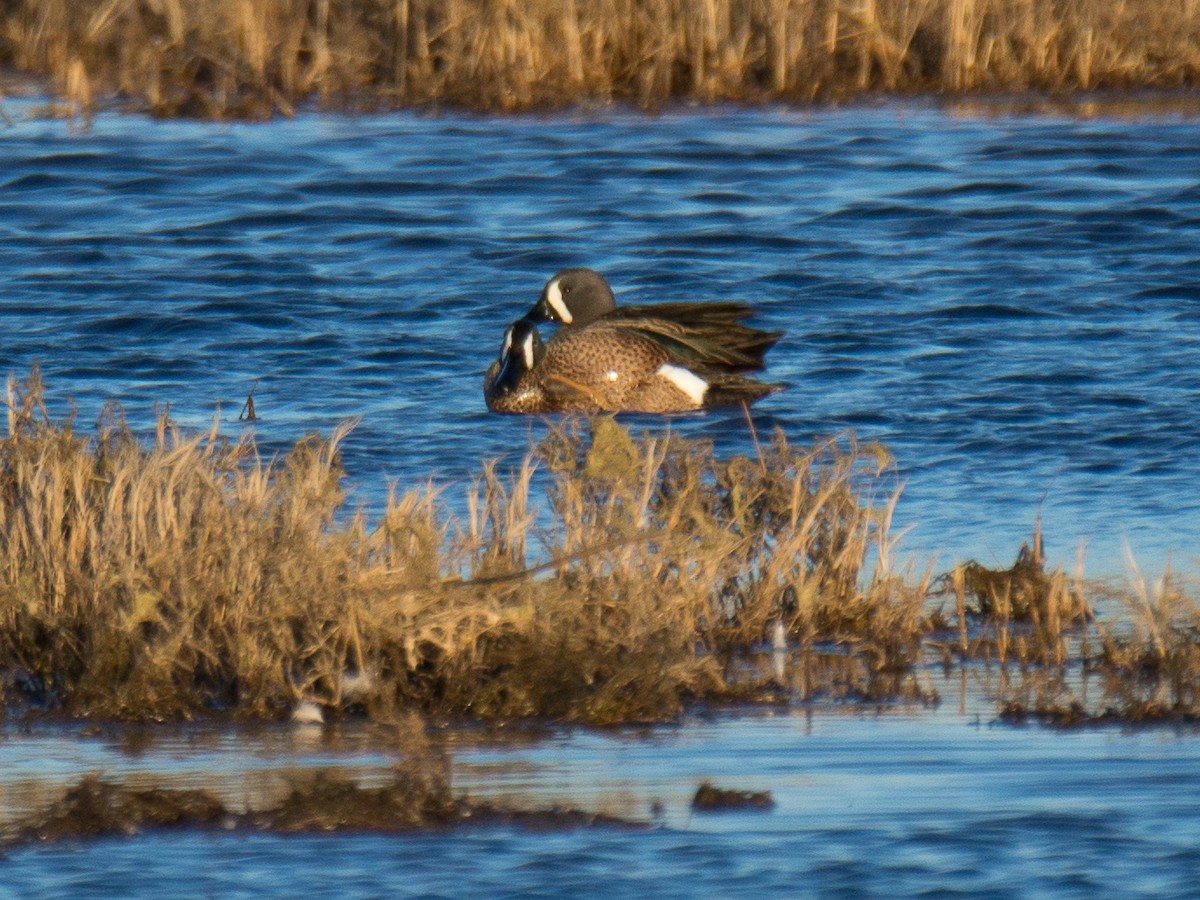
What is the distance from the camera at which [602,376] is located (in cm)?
1130

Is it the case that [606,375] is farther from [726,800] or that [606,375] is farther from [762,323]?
[726,800]

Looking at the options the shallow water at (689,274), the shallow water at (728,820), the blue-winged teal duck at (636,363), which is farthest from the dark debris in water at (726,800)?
the blue-winged teal duck at (636,363)

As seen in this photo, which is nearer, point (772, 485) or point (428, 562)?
point (428, 562)

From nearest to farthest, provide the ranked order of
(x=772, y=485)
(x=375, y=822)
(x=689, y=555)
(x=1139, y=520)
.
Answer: (x=375, y=822), (x=689, y=555), (x=772, y=485), (x=1139, y=520)

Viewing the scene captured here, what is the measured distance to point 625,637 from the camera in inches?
227

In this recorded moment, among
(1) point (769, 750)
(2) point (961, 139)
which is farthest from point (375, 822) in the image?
(2) point (961, 139)

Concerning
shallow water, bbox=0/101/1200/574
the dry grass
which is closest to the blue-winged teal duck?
shallow water, bbox=0/101/1200/574

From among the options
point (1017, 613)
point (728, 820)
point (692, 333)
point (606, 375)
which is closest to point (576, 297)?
point (606, 375)

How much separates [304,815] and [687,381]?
6.41 meters

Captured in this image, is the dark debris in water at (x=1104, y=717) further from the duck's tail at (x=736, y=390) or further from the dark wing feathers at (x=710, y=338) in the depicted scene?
the dark wing feathers at (x=710, y=338)

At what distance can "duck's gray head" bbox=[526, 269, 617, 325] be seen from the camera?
1183cm

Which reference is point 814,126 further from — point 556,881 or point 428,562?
point 556,881

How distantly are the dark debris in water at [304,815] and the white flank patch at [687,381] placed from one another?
20.5 ft

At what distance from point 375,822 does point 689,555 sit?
5.30ft
